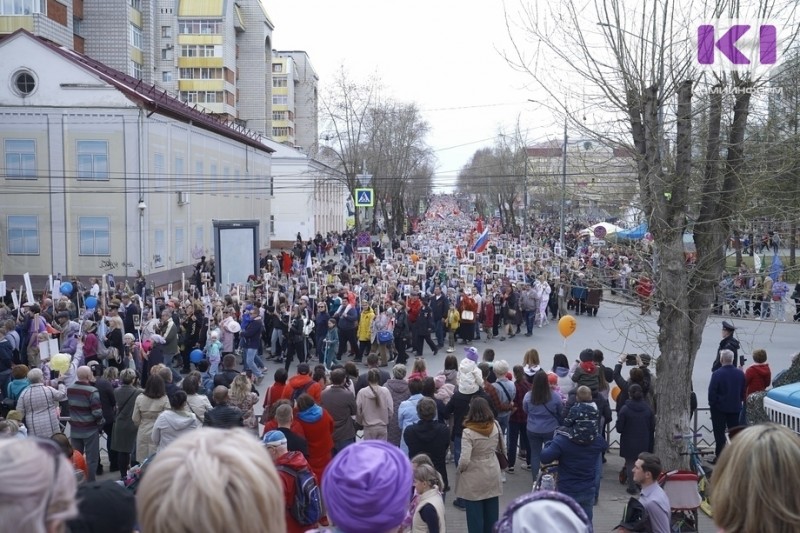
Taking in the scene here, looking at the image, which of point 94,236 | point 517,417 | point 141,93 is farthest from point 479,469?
point 141,93

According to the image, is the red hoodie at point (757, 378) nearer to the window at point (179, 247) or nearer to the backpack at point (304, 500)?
the backpack at point (304, 500)

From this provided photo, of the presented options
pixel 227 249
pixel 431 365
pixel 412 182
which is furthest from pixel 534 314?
pixel 412 182

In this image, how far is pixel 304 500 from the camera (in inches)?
247

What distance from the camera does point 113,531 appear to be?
A: 355 cm

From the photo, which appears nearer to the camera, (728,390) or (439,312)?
(728,390)

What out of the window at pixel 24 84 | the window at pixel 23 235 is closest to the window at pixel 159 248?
the window at pixel 23 235

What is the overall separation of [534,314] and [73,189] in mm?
19637

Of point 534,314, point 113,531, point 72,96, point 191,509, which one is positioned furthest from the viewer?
point 72,96

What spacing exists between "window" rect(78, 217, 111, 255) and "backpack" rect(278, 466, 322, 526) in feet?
92.9

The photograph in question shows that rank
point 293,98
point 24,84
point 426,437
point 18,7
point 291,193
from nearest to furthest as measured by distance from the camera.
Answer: point 426,437
point 24,84
point 18,7
point 291,193
point 293,98

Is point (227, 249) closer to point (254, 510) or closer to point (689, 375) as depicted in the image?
point (689, 375)

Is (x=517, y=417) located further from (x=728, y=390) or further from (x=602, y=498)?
(x=728, y=390)

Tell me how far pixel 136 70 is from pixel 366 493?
50.7 meters

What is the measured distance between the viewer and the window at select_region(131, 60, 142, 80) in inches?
1895
